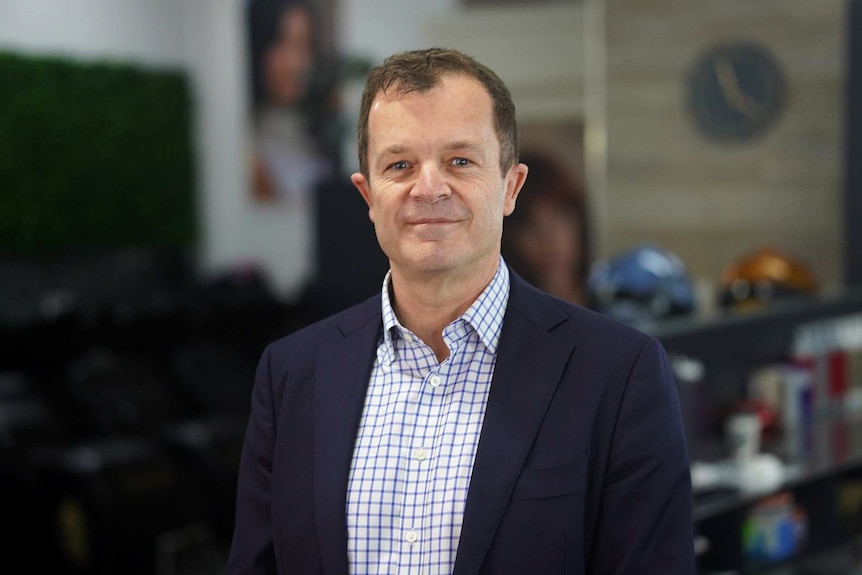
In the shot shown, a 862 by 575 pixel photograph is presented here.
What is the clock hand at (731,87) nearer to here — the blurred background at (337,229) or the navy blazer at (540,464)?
the blurred background at (337,229)

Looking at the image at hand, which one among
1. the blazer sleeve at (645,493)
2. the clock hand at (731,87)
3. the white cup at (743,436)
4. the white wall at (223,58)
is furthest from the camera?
the white wall at (223,58)

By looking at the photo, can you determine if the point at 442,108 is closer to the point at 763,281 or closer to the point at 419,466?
the point at 419,466

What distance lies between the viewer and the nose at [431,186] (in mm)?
1241

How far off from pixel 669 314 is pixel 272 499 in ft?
8.66

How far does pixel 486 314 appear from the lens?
4.40ft

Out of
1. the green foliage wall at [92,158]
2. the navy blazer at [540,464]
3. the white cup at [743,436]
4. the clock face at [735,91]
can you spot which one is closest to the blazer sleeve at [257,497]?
the navy blazer at [540,464]

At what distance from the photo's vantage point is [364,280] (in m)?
4.61

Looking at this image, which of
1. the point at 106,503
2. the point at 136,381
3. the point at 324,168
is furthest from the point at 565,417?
the point at 324,168

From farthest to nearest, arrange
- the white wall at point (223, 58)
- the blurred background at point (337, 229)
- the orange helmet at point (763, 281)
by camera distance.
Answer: the white wall at point (223, 58) < the orange helmet at point (763, 281) < the blurred background at point (337, 229)

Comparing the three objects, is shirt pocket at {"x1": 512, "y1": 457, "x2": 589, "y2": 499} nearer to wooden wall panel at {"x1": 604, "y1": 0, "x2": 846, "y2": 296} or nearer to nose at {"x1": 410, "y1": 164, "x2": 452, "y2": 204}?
nose at {"x1": 410, "y1": 164, "x2": 452, "y2": 204}

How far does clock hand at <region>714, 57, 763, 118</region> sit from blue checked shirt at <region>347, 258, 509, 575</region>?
524 centimetres

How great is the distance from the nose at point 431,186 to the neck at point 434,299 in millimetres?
103

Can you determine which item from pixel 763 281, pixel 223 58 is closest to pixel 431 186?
pixel 763 281

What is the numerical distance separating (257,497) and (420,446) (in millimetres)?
244
